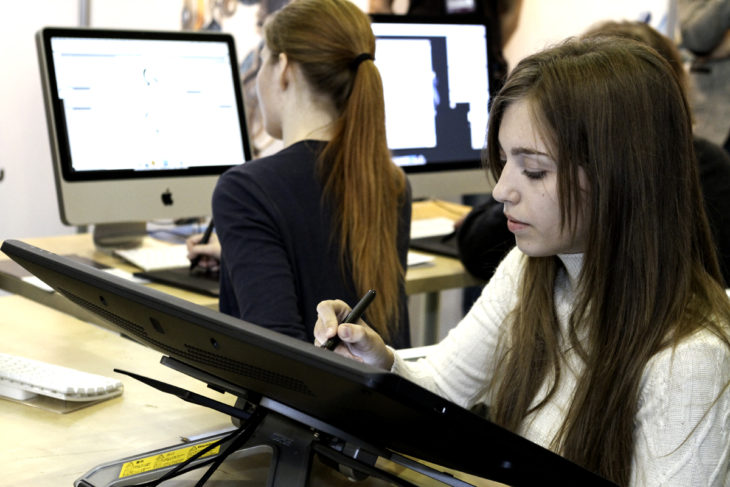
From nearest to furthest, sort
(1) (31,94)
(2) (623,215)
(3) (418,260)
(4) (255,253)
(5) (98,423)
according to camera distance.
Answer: (2) (623,215), (5) (98,423), (4) (255,253), (3) (418,260), (1) (31,94)

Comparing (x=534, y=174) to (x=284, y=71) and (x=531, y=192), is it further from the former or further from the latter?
(x=284, y=71)

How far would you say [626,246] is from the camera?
1.03 metres

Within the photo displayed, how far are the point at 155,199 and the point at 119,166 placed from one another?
0.11 meters

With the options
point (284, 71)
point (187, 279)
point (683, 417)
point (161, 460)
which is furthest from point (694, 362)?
point (187, 279)

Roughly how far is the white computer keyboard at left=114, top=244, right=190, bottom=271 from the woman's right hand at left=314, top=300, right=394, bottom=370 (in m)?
1.01

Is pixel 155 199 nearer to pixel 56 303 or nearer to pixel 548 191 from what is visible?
pixel 56 303

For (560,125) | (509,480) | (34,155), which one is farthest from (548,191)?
(34,155)

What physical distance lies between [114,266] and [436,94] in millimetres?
976

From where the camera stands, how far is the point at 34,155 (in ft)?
10.3

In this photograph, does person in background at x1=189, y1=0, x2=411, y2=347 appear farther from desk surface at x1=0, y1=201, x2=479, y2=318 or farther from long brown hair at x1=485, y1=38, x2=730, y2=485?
long brown hair at x1=485, y1=38, x2=730, y2=485

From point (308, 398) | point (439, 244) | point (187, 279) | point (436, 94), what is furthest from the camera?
point (436, 94)

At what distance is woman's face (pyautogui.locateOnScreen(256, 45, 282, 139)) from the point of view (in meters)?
1.66

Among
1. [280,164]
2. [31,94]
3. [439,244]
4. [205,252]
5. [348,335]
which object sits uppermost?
[31,94]

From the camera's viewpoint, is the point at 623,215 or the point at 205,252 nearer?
the point at 623,215
